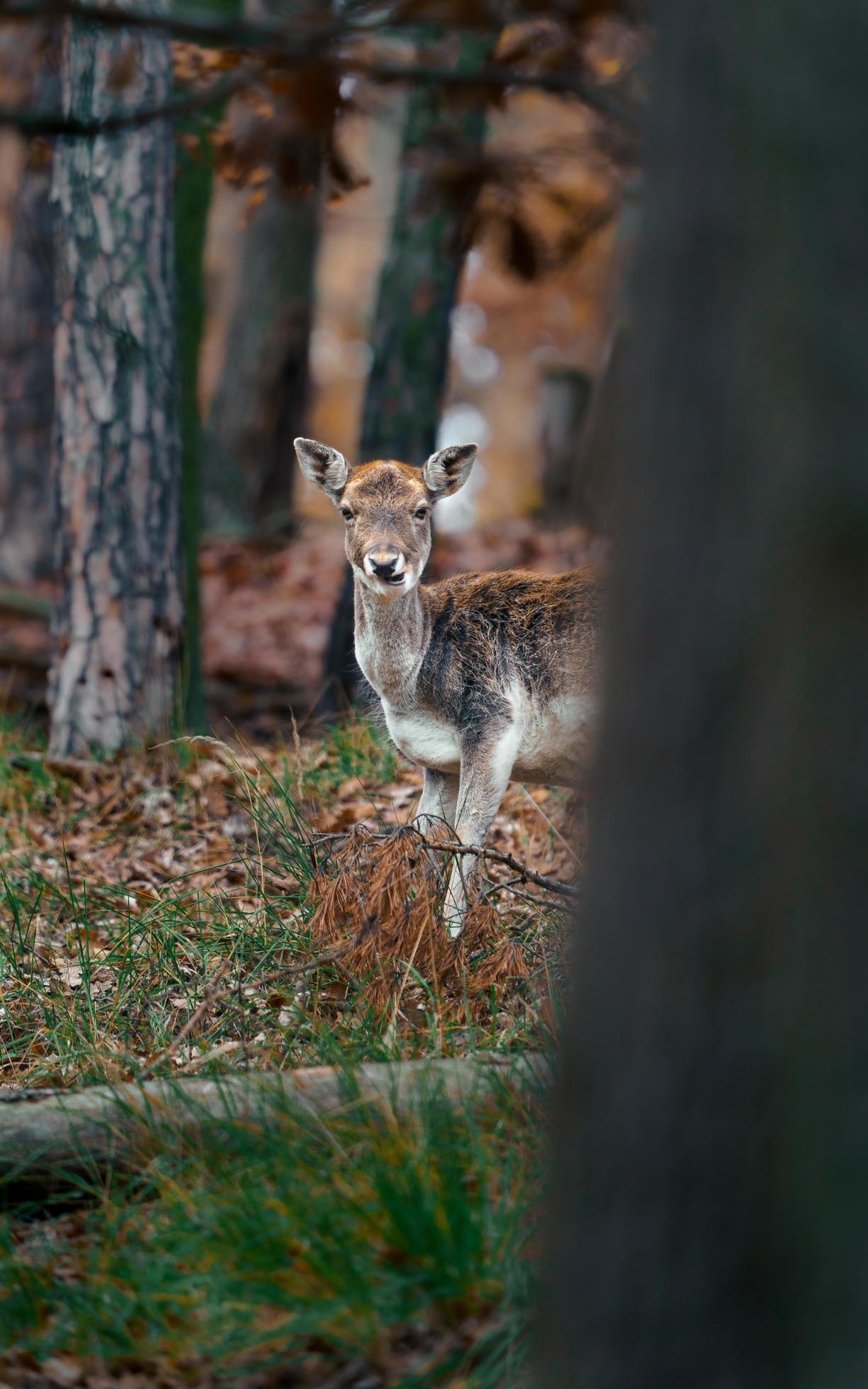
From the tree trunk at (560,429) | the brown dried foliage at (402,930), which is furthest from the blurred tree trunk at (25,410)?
the brown dried foliage at (402,930)

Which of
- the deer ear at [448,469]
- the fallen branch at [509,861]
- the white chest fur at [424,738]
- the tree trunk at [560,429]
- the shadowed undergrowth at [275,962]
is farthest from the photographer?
the tree trunk at [560,429]

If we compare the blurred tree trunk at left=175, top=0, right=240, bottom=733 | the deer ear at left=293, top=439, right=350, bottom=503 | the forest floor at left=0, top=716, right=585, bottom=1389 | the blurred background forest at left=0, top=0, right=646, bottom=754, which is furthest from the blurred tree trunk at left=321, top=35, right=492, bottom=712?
the deer ear at left=293, top=439, right=350, bottom=503

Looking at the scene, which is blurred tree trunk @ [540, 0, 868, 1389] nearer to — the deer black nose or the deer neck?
the deer black nose

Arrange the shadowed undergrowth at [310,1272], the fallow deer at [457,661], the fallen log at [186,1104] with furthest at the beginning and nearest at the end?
1. the fallow deer at [457,661]
2. the fallen log at [186,1104]
3. the shadowed undergrowth at [310,1272]

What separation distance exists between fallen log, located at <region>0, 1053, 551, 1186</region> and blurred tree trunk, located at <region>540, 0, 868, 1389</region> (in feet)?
4.21

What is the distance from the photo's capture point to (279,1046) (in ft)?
14.2

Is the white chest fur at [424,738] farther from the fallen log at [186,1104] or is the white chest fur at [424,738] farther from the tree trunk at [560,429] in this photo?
the tree trunk at [560,429]

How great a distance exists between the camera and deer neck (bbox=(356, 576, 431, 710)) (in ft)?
18.6

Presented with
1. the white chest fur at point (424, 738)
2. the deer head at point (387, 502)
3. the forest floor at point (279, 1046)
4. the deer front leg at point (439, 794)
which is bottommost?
Result: the forest floor at point (279, 1046)

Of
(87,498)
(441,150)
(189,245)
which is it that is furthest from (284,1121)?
(189,245)

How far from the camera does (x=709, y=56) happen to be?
237 centimetres

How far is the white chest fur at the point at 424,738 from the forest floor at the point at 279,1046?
1.15ft

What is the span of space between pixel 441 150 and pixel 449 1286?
2.96 m

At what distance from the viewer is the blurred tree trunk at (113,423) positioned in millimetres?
8234
